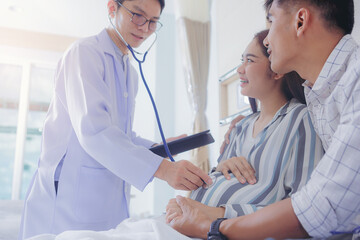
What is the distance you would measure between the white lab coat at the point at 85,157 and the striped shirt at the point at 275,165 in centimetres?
25

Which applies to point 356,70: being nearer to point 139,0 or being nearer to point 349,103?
point 349,103

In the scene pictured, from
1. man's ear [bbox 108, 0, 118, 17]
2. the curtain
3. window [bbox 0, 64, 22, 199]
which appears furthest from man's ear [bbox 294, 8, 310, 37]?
window [bbox 0, 64, 22, 199]

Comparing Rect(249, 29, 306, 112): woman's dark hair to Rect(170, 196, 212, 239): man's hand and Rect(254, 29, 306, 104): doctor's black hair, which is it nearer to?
Rect(254, 29, 306, 104): doctor's black hair

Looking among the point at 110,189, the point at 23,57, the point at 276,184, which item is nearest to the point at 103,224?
the point at 110,189

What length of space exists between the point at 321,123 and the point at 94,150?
75 cm

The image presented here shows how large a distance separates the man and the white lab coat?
0.29 meters

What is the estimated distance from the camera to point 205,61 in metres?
3.08

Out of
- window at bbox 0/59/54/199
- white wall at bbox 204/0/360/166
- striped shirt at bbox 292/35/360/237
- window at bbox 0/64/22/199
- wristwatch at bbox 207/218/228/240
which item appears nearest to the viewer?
striped shirt at bbox 292/35/360/237

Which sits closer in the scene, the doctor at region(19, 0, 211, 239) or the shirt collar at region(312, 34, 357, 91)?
the shirt collar at region(312, 34, 357, 91)

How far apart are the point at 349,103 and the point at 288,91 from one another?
0.65 m

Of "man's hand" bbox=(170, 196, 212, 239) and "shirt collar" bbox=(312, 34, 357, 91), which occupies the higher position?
"shirt collar" bbox=(312, 34, 357, 91)

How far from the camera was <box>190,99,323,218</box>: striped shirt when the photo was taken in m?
1.00

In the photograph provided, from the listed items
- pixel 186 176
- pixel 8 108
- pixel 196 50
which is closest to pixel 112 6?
pixel 186 176

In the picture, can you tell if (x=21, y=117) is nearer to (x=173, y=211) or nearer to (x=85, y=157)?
(x=85, y=157)
